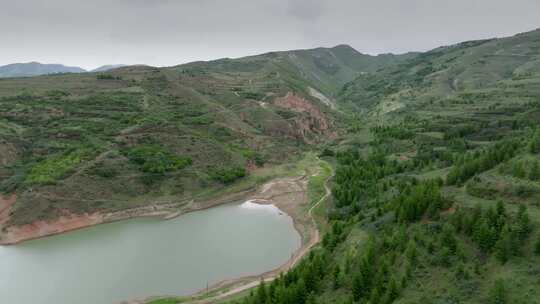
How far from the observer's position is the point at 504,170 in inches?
1400

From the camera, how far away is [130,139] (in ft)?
233

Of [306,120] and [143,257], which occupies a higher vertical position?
[306,120]

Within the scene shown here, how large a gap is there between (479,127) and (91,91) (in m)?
83.3

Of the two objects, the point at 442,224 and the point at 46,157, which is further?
the point at 46,157

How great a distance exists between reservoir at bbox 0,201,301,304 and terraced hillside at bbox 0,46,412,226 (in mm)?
7360

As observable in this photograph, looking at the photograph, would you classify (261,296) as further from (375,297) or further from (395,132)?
(395,132)

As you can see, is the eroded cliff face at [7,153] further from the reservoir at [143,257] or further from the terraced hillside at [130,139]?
the reservoir at [143,257]

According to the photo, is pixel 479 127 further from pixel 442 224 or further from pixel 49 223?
pixel 49 223

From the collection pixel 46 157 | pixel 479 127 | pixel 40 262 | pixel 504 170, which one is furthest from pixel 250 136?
pixel 504 170

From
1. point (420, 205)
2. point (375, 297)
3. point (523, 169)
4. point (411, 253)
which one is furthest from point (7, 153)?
point (523, 169)

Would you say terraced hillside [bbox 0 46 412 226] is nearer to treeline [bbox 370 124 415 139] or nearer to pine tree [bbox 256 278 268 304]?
treeline [bbox 370 124 415 139]

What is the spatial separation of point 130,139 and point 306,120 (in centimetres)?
5075

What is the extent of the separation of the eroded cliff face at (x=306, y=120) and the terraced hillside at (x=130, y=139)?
0.42 metres

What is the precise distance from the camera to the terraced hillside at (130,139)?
58688mm
